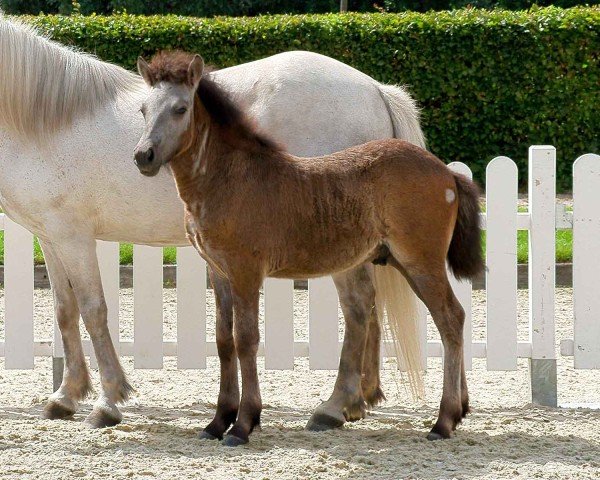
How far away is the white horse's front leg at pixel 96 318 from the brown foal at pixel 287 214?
25.4 inches

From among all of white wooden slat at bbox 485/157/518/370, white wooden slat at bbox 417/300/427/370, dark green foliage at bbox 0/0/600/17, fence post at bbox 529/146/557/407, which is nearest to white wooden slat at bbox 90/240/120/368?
white wooden slat at bbox 417/300/427/370

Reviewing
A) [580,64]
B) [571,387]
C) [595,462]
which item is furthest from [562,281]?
[595,462]

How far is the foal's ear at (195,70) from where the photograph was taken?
14.8 ft

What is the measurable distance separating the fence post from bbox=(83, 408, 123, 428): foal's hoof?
86.9 inches

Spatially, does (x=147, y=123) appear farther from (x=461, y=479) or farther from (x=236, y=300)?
(x=461, y=479)

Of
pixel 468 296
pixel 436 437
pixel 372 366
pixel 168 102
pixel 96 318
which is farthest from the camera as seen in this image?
pixel 468 296

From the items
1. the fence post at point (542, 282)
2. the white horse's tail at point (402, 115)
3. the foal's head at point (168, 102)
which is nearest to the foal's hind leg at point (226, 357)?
the foal's head at point (168, 102)

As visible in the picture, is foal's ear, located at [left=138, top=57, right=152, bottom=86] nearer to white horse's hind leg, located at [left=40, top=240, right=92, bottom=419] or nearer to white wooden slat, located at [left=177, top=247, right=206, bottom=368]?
white horse's hind leg, located at [left=40, top=240, right=92, bottom=419]

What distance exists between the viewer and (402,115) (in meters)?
5.56

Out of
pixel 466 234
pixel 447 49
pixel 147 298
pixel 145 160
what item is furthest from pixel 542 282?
pixel 447 49

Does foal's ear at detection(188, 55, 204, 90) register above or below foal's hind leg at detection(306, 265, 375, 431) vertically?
above

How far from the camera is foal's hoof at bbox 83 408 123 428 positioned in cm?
521

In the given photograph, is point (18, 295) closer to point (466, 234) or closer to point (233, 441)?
point (233, 441)

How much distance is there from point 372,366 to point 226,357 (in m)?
0.91
